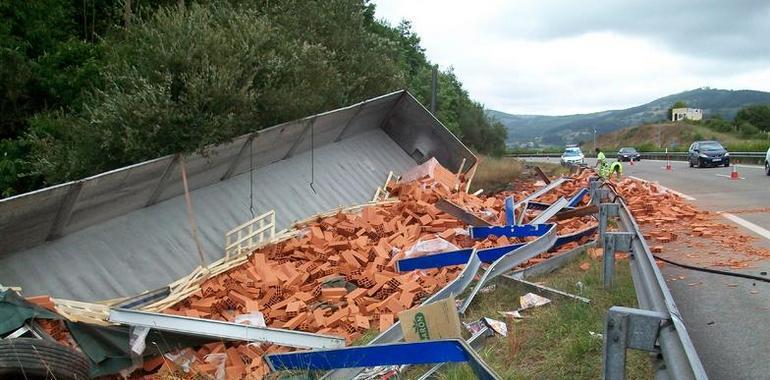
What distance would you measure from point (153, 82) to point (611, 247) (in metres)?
9.57

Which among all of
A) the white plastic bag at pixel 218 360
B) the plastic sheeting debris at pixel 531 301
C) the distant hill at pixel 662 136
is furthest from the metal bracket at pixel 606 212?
the distant hill at pixel 662 136

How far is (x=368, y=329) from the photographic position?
6695mm

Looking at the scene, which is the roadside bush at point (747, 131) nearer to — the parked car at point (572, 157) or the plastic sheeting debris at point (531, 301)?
the parked car at point (572, 157)

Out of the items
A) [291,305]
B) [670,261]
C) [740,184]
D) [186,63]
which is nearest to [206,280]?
[291,305]

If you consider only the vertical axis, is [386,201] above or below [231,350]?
above

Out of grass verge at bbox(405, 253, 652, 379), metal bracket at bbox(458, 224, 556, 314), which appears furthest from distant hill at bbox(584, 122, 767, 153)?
grass verge at bbox(405, 253, 652, 379)

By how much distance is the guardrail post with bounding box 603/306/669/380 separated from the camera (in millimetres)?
2695

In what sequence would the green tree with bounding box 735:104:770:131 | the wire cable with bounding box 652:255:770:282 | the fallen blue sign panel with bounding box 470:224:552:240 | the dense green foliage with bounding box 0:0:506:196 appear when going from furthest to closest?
the green tree with bounding box 735:104:770:131 → the dense green foliage with bounding box 0:0:506:196 → the fallen blue sign panel with bounding box 470:224:552:240 → the wire cable with bounding box 652:255:770:282

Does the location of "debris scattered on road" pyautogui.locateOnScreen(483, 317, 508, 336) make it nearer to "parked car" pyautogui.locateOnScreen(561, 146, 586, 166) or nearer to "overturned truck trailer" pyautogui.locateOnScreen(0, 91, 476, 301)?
"overturned truck trailer" pyautogui.locateOnScreen(0, 91, 476, 301)

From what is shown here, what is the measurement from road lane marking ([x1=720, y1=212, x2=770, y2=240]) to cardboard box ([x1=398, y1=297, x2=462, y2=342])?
251 inches

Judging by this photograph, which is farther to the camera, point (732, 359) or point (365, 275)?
point (365, 275)

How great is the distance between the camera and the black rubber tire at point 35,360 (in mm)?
4984

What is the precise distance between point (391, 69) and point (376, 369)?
56.5 ft

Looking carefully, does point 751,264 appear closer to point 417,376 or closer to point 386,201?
point 417,376
